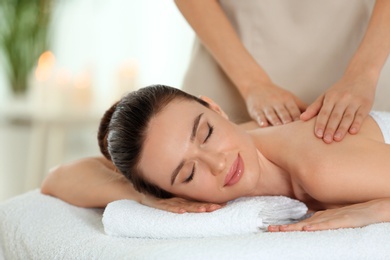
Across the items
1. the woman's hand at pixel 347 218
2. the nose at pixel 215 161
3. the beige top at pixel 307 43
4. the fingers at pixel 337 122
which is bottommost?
the woman's hand at pixel 347 218

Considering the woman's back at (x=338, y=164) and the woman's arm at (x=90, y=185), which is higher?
the woman's back at (x=338, y=164)

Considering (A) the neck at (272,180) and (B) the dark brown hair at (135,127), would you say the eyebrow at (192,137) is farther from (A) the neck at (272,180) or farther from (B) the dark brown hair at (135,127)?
(A) the neck at (272,180)

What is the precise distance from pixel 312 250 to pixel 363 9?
120cm

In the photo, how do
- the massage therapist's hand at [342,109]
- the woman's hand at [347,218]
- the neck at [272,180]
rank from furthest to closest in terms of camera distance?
the neck at [272,180] → the massage therapist's hand at [342,109] → the woman's hand at [347,218]

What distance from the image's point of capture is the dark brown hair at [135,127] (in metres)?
1.90

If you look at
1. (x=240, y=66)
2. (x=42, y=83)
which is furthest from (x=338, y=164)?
(x=42, y=83)

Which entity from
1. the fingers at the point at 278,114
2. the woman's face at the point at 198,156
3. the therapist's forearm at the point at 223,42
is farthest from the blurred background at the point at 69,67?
the woman's face at the point at 198,156

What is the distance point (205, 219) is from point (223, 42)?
0.83 m

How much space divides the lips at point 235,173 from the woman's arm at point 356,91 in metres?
0.21

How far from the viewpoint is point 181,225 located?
1.71 metres

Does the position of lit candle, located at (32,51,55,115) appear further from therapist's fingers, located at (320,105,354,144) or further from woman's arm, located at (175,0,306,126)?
therapist's fingers, located at (320,105,354,144)

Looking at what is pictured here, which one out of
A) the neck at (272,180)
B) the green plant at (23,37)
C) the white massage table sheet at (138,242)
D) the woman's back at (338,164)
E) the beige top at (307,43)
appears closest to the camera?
the white massage table sheet at (138,242)

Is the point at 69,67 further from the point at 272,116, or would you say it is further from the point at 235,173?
the point at 235,173

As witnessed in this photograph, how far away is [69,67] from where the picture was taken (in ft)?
15.1
